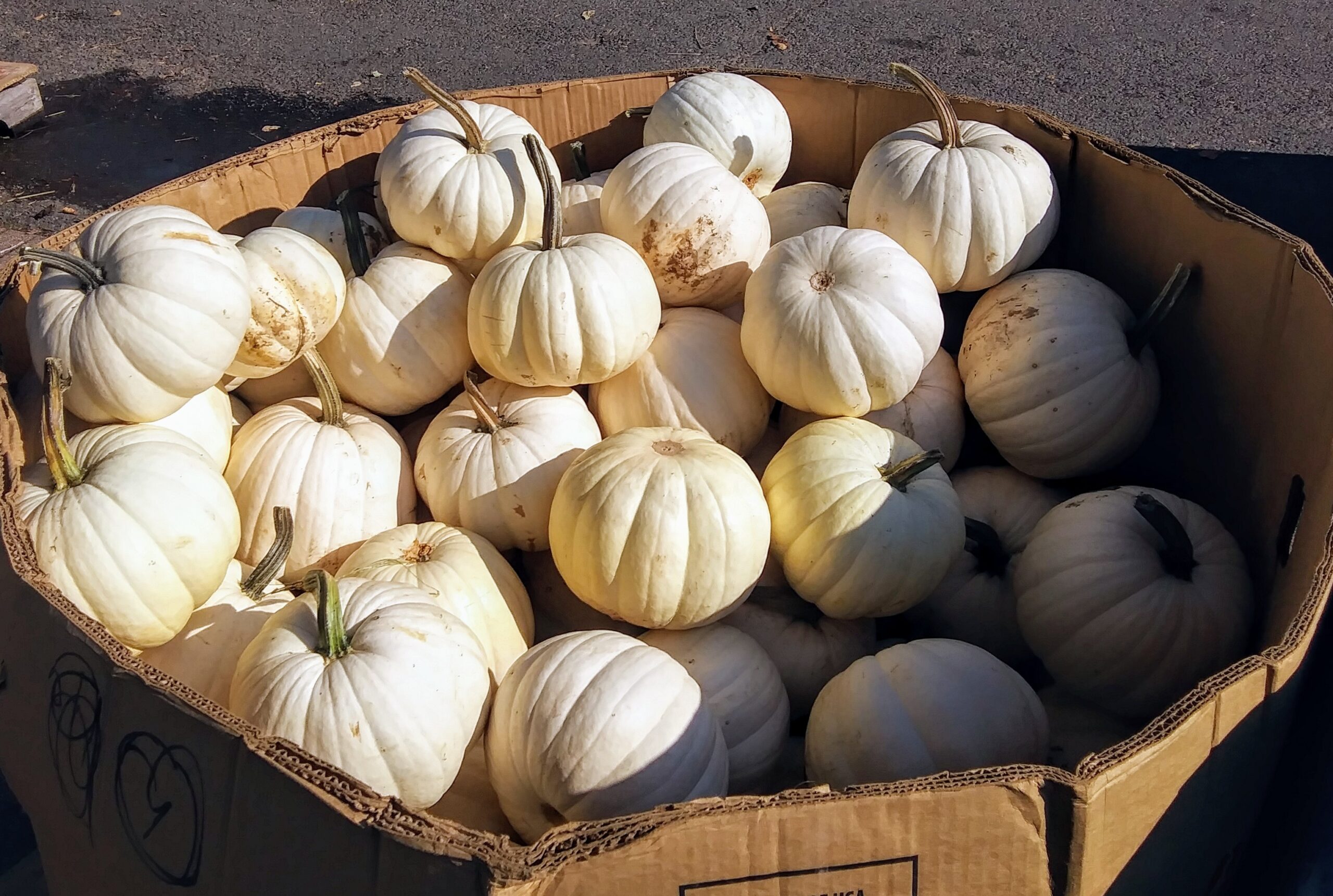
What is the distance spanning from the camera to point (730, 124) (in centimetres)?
329

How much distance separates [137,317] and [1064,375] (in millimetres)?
2217

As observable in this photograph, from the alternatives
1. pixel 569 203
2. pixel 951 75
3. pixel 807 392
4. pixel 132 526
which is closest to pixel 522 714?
pixel 132 526

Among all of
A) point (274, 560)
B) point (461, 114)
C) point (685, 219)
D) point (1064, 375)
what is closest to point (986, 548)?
point (1064, 375)

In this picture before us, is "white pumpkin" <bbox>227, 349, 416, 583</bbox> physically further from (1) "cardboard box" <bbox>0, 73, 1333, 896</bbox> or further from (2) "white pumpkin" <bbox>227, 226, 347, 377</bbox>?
(1) "cardboard box" <bbox>0, 73, 1333, 896</bbox>

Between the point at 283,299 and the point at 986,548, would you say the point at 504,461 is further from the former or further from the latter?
the point at 986,548

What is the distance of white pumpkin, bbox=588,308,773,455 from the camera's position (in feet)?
8.99

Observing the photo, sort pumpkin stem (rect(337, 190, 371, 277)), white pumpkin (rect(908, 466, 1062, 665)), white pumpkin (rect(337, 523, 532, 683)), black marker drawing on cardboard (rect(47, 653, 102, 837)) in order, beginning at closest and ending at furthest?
black marker drawing on cardboard (rect(47, 653, 102, 837)) → white pumpkin (rect(337, 523, 532, 683)) → white pumpkin (rect(908, 466, 1062, 665)) → pumpkin stem (rect(337, 190, 371, 277))

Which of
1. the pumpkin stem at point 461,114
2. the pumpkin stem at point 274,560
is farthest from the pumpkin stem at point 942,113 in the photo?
the pumpkin stem at point 274,560

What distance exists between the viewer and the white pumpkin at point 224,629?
2.26 metres

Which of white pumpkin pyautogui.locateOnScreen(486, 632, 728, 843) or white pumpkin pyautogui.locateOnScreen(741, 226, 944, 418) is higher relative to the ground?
white pumpkin pyautogui.locateOnScreen(741, 226, 944, 418)

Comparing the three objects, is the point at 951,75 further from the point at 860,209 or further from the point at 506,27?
the point at 860,209

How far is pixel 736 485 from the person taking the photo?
2.31 metres

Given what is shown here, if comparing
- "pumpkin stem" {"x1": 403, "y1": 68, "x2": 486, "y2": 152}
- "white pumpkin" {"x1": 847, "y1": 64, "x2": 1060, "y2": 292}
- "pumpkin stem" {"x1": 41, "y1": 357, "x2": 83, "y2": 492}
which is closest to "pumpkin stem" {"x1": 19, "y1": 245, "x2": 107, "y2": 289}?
"pumpkin stem" {"x1": 41, "y1": 357, "x2": 83, "y2": 492}

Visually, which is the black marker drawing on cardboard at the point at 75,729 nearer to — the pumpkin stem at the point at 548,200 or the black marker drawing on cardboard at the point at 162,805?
the black marker drawing on cardboard at the point at 162,805
